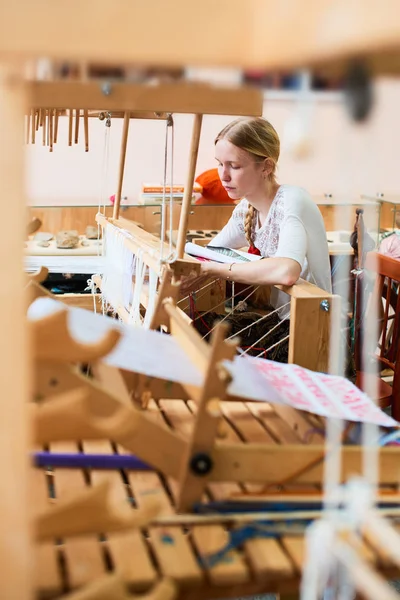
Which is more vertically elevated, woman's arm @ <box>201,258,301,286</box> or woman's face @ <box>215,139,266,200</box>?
woman's face @ <box>215,139,266,200</box>

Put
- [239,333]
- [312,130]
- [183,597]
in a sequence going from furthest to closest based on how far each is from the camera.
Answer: [239,333] < [183,597] < [312,130]

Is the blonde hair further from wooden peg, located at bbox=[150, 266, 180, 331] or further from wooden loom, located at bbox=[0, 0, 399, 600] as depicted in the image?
wooden loom, located at bbox=[0, 0, 399, 600]

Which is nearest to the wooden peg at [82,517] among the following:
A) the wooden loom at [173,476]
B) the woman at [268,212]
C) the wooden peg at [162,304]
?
the wooden loom at [173,476]

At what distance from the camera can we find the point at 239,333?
2477 millimetres

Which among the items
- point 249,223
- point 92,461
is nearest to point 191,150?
point 249,223

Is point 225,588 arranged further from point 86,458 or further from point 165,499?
point 86,458

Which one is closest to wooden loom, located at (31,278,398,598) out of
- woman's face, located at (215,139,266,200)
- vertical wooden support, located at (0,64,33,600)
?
vertical wooden support, located at (0,64,33,600)

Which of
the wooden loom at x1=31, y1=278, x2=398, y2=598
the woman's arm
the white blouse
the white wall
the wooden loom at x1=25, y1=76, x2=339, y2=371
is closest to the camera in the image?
the wooden loom at x1=31, y1=278, x2=398, y2=598

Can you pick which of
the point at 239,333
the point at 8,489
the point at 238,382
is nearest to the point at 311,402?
the point at 238,382

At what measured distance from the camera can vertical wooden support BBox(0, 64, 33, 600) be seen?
833 millimetres

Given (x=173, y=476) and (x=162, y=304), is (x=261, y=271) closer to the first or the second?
(x=162, y=304)

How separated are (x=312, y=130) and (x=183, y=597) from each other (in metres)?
0.67

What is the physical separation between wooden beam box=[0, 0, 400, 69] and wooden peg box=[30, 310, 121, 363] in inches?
16.4

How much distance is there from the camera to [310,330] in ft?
6.48
